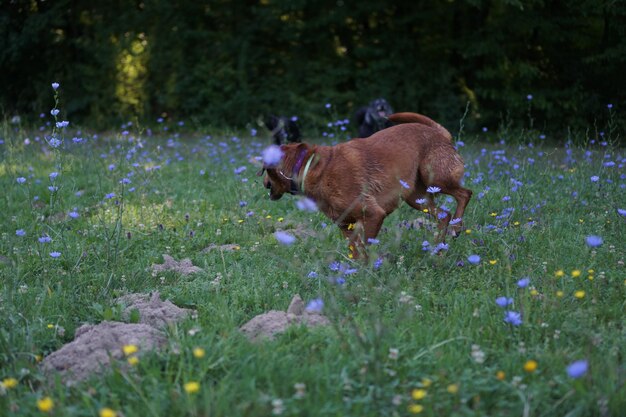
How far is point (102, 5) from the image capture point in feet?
49.5

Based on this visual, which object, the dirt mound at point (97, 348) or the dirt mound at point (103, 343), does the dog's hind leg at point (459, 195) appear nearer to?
the dirt mound at point (103, 343)

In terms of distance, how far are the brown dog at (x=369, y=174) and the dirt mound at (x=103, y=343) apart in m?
1.39

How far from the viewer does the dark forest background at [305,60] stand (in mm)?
12461

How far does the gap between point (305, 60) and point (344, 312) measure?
11.5m

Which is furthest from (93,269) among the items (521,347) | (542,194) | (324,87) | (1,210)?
(324,87)

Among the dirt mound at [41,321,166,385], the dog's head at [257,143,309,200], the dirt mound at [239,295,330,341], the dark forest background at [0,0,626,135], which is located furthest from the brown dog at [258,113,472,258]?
the dark forest background at [0,0,626,135]

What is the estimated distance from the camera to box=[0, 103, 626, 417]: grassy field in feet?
7.97

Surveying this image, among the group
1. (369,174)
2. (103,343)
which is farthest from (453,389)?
(369,174)

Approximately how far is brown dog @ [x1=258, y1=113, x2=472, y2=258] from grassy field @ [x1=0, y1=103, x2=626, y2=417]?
11.4 inches

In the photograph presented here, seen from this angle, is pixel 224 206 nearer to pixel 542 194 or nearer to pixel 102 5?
pixel 542 194

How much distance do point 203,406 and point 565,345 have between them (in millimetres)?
1715

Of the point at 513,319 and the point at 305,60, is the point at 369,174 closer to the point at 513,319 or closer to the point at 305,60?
the point at 513,319

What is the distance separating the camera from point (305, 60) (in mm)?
14172

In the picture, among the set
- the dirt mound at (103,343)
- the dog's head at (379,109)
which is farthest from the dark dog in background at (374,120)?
the dirt mound at (103,343)
